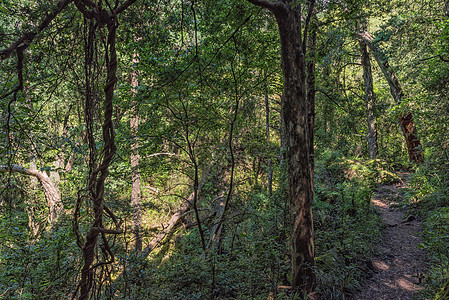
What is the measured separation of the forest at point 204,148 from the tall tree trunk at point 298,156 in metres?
0.02

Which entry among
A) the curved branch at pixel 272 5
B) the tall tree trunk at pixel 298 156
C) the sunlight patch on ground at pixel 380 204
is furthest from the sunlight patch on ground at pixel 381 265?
the curved branch at pixel 272 5

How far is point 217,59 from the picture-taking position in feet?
18.6

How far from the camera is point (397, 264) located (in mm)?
6051

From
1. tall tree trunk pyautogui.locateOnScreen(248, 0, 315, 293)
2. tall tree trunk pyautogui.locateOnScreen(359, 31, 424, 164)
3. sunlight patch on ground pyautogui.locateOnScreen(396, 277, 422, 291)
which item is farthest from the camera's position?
tall tree trunk pyautogui.locateOnScreen(359, 31, 424, 164)

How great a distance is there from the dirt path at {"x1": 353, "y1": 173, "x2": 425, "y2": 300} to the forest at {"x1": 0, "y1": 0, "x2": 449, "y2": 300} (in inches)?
1.8

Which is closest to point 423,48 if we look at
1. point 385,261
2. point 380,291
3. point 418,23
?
point 418,23

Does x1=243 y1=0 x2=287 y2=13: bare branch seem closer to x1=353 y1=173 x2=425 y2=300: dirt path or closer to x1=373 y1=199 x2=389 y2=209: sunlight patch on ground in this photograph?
x1=353 y1=173 x2=425 y2=300: dirt path

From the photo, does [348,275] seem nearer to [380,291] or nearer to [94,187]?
[380,291]

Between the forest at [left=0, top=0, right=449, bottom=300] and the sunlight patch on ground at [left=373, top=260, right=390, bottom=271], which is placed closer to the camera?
the forest at [left=0, top=0, right=449, bottom=300]

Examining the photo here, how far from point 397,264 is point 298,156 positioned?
4.17 metres

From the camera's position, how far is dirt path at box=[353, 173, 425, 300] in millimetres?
5008

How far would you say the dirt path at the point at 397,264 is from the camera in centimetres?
501

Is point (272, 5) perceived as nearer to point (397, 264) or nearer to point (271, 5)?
point (271, 5)

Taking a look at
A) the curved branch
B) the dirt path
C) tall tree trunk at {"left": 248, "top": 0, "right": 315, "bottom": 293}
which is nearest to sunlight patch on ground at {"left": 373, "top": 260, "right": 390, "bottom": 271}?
the dirt path
